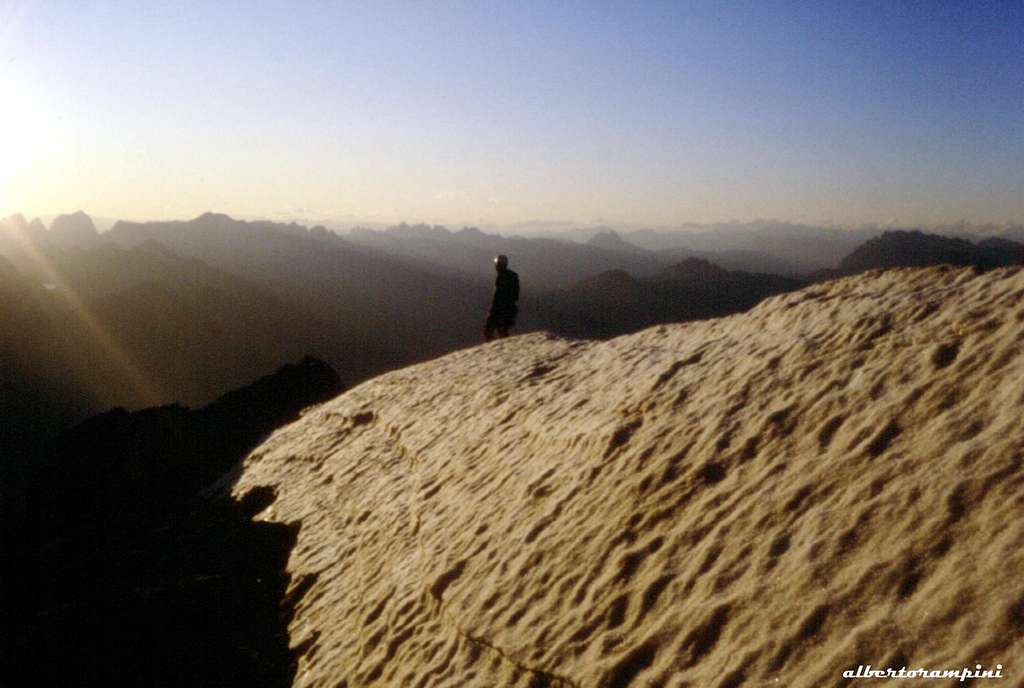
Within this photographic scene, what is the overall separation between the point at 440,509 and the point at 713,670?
379cm

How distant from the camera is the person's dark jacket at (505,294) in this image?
1454cm

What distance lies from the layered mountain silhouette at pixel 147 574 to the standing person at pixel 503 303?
6.27m

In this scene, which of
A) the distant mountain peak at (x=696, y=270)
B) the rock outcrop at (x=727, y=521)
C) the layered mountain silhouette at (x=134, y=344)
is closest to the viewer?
the rock outcrop at (x=727, y=521)

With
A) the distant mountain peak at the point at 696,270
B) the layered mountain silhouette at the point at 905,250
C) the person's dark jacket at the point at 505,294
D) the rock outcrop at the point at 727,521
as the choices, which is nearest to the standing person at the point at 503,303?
the person's dark jacket at the point at 505,294

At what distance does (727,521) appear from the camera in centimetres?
458

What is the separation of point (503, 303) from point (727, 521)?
34.7 ft

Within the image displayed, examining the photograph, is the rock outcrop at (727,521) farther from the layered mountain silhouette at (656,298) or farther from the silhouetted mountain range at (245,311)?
the layered mountain silhouette at (656,298)

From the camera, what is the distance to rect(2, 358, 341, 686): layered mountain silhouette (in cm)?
628

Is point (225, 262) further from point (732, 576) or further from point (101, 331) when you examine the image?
point (732, 576)

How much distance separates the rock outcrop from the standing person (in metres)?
6.49

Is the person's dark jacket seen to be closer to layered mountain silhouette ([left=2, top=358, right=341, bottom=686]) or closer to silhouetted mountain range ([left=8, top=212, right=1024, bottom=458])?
layered mountain silhouette ([left=2, top=358, right=341, bottom=686])

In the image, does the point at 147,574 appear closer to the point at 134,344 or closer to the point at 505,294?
the point at 505,294

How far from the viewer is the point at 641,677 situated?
3.90 meters

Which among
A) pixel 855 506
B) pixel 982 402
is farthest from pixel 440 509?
pixel 982 402
